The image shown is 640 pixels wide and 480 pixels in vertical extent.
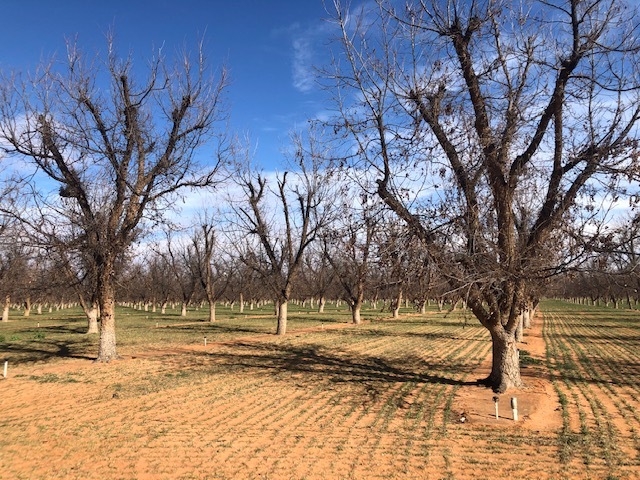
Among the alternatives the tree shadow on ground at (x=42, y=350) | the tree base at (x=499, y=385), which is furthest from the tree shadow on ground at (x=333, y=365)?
the tree shadow on ground at (x=42, y=350)

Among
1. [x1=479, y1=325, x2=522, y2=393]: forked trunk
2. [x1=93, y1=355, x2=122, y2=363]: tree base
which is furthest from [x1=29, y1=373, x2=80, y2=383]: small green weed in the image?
[x1=479, y1=325, x2=522, y2=393]: forked trunk

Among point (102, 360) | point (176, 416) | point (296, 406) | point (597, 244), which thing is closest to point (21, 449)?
point (176, 416)

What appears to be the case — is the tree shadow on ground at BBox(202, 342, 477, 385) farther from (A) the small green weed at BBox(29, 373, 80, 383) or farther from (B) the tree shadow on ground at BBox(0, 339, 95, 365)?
(B) the tree shadow on ground at BBox(0, 339, 95, 365)

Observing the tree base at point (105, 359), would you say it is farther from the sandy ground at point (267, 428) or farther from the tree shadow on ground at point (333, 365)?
the tree shadow on ground at point (333, 365)

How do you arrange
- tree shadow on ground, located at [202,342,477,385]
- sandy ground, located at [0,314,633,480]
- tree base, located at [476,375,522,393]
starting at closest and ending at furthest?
sandy ground, located at [0,314,633,480]
tree base, located at [476,375,522,393]
tree shadow on ground, located at [202,342,477,385]

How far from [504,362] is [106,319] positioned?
12.1m

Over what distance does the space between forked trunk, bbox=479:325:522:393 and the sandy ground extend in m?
0.28

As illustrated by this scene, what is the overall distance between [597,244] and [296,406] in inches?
270

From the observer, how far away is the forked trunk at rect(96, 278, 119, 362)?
1462cm

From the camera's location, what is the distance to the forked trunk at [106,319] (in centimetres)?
1462

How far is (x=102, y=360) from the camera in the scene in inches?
597

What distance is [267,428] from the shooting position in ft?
26.1

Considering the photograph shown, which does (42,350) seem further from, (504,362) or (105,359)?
(504,362)

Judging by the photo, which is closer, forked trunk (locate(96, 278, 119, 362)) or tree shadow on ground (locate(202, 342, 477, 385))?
tree shadow on ground (locate(202, 342, 477, 385))
